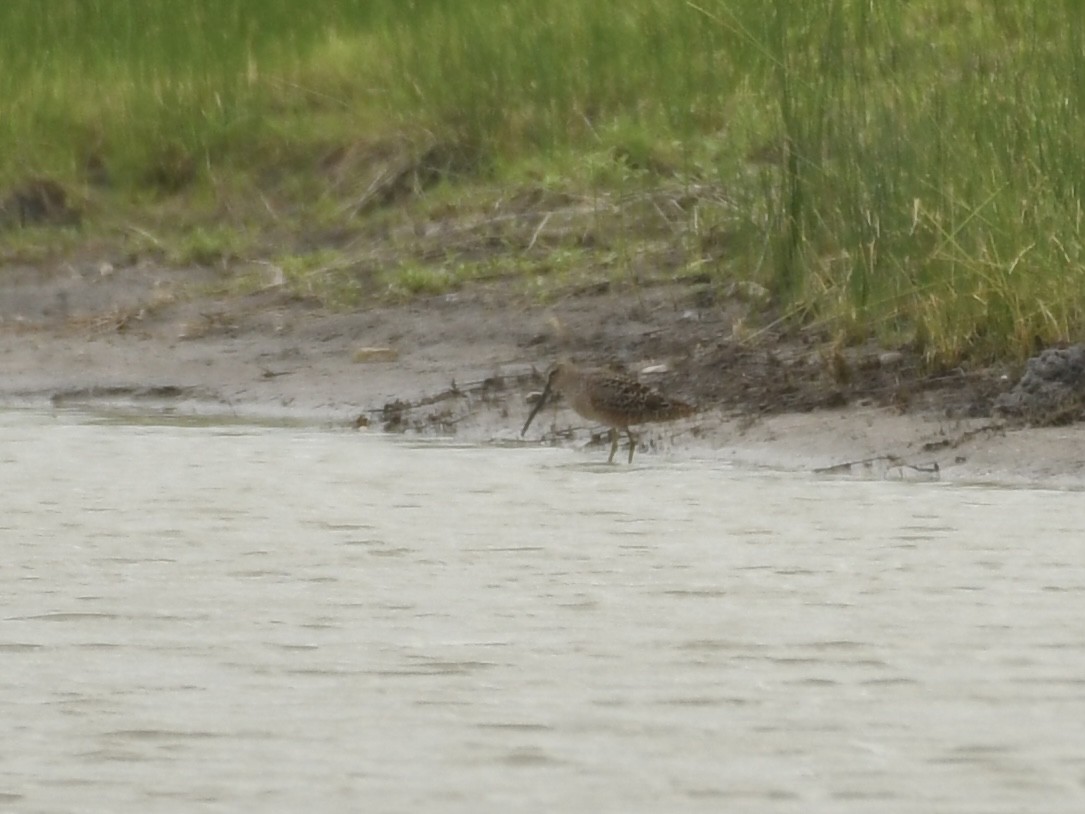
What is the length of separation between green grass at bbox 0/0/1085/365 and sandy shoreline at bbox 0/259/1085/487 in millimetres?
306

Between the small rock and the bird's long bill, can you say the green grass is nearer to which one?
the small rock

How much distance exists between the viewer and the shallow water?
3.80m

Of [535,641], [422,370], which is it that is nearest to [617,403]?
[422,370]

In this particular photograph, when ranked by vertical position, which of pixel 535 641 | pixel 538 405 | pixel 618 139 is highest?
pixel 618 139

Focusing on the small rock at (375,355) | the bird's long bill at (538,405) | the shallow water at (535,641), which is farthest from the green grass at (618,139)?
the shallow water at (535,641)

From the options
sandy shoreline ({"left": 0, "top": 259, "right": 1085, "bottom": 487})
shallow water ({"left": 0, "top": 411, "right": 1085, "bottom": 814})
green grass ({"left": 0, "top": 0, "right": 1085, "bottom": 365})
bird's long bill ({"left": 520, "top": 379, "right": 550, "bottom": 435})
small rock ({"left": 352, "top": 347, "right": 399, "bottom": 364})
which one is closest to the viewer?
shallow water ({"left": 0, "top": 411, "right": 1085, "bottom": 814})

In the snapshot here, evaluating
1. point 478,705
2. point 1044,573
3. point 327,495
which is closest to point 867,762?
point 478,705

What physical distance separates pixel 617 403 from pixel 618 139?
310 centimetres

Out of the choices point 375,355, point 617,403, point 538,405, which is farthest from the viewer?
point 375,355

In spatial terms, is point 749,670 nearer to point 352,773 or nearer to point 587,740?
point 587,740

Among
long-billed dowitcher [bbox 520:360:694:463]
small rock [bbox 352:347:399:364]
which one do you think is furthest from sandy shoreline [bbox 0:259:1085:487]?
long-billed dowitcher [bbox 520:360:694:463]

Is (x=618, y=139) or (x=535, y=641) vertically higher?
(x=618, y=139)

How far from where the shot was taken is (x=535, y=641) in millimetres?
4758

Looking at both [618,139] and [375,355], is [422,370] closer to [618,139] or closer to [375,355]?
[375,355]
